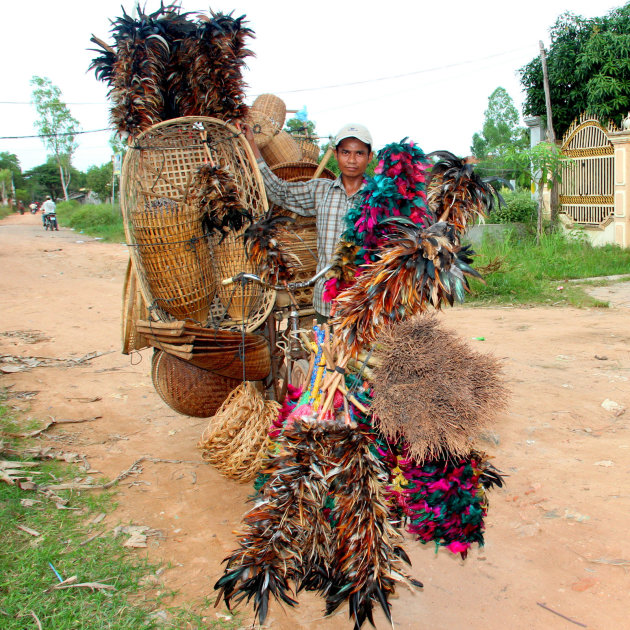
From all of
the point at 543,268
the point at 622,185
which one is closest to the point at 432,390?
the point at 543,268

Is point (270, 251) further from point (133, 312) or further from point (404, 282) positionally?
point (133, 312)

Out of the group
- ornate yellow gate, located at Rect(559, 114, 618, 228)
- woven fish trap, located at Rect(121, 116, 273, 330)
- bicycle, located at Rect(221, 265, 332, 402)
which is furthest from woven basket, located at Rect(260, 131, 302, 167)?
ornate yellow gate, located at Rect(559, 114, 618, 228)

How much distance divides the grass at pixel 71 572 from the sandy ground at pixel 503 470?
123 millimetres

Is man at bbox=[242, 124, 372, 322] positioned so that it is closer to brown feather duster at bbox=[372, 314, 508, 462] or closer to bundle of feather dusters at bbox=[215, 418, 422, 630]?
brown feather duster at bbox=[372, 314, 508, 462]

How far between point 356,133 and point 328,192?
423mm

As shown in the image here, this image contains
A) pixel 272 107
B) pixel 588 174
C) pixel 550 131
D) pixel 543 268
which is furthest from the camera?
pixel 550 131

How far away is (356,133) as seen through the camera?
2998 millimetres

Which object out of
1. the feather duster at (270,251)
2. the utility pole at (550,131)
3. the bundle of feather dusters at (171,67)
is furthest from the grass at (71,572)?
the utility pole at (550,131)

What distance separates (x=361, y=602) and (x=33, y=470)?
263cm

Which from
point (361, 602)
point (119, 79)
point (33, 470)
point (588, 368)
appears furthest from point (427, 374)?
point (588, 368)

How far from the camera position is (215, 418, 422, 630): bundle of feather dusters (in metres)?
2.19

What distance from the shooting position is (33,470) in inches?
150

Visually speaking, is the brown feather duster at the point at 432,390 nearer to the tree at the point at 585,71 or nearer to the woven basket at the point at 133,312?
the woven basket at the point at 133,312

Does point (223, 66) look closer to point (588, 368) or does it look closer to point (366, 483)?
point (366, 483)
